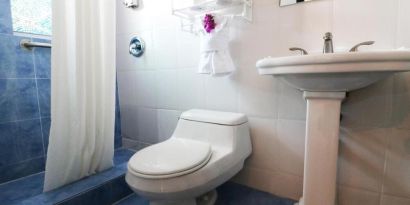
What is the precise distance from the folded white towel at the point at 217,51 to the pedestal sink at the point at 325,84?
0.32 metres

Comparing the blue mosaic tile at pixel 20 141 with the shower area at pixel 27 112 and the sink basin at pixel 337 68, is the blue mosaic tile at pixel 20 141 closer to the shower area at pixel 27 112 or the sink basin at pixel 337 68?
the shower area at pixel 27 112

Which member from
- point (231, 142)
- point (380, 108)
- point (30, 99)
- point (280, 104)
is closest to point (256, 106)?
point (280, 104)

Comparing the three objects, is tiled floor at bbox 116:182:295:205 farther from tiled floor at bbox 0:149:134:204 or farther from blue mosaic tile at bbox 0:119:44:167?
blue mosaic tile at bbox 0:119:44:167

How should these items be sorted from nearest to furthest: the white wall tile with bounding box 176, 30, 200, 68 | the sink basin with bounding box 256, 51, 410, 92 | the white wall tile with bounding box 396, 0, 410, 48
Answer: the sink basin with bounding box 256, 51, 410, 92, the white wall tile with bounding box 396, 0, 410, 48, the white wall tile with bounding box 176, 30, 200, 68

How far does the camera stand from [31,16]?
1433mm

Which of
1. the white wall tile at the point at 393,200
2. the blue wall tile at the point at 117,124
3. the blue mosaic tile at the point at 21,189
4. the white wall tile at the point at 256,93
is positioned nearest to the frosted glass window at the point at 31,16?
the blue wall tile at the point at 117,124

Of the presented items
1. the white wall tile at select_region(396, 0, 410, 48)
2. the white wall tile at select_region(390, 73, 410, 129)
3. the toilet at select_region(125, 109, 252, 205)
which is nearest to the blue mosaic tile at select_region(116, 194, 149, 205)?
the toilet at select_region(125, 109, 252, 205)

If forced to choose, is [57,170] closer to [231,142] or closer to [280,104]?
[231,142]

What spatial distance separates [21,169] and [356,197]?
1.88 meters

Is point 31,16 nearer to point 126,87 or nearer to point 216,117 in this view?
point 126,87

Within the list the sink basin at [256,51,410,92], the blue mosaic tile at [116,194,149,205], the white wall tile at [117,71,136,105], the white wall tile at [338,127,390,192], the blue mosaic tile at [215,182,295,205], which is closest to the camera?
the sink basin at [256,51,410,92]

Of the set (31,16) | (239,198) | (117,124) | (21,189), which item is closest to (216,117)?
(239,198)

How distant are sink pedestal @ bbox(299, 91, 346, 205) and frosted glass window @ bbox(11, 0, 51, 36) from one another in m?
1.62

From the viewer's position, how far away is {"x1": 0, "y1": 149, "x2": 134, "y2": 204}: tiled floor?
45.1 inches
